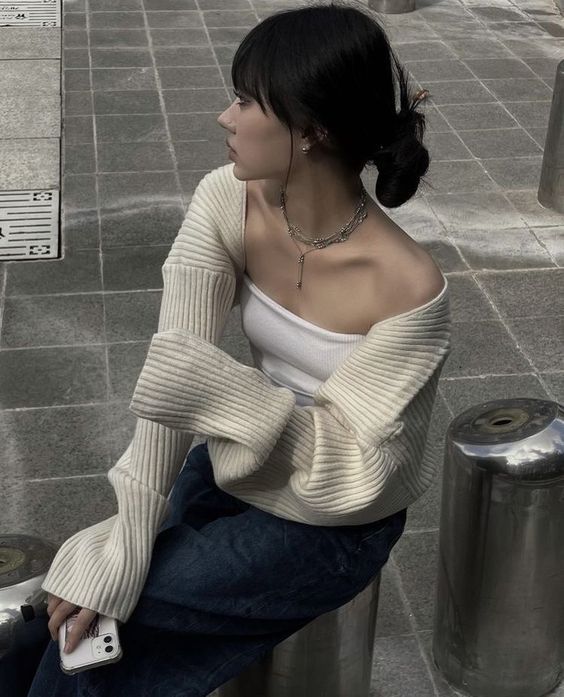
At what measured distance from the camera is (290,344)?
2633mm

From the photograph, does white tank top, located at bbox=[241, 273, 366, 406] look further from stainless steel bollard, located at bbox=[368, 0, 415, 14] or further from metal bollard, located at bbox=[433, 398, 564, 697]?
stainless steel bollard, located at bbox=[368, 0, 415, 14]

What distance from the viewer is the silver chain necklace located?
258cm

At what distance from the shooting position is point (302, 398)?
2668mm

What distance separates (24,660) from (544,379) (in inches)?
111

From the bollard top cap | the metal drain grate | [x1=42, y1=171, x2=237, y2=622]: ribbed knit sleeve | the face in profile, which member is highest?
the face in profile

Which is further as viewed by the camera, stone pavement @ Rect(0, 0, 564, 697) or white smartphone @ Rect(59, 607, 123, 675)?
stone pavement @ Rect(0, 0, 564, 697)

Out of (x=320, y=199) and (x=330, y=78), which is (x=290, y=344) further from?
(x=330, y=78)

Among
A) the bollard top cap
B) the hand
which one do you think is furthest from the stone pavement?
the hand

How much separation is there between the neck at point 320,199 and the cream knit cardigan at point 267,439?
302 mm

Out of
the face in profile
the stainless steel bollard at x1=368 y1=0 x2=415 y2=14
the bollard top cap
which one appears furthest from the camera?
the stainless steel bollard at x1=368 y1=0 x2=415 y2=14

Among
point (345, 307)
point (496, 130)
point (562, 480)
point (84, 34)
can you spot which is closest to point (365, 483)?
point (345, 307)

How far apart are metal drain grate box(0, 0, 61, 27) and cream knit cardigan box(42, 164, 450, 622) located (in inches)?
291

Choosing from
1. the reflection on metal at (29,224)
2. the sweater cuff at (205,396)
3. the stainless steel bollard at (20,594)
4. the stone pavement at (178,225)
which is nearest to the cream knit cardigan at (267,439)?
the sweater cuff at (205,396)

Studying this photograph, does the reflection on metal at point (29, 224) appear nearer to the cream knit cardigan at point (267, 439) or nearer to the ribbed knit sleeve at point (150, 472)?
the ribbed knit sleeve at point (150, 472)
